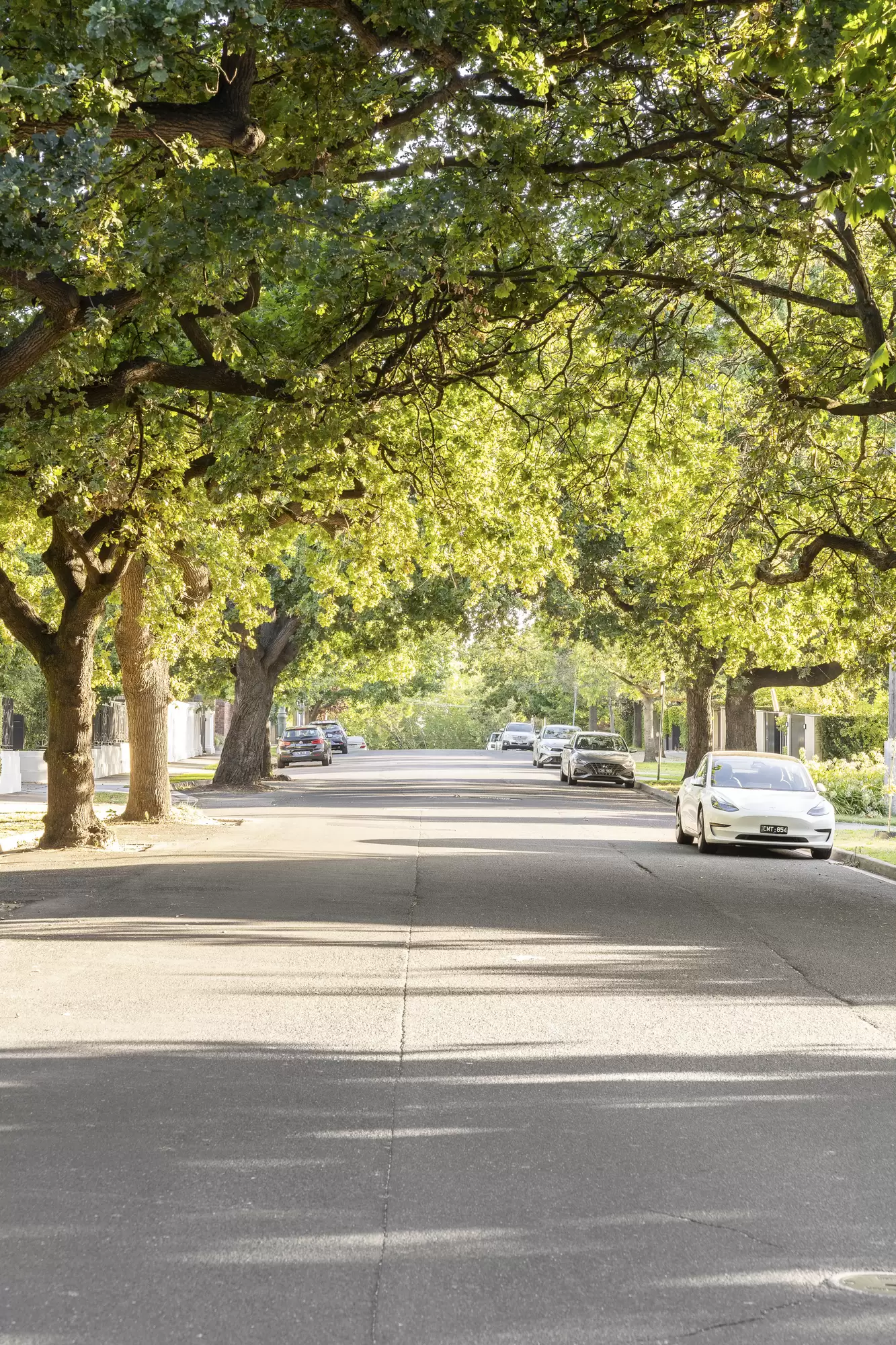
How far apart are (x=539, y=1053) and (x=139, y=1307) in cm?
389

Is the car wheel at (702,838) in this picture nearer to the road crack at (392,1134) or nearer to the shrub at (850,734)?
the road crack at (392,1134)

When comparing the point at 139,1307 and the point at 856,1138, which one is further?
the point at 856,1138

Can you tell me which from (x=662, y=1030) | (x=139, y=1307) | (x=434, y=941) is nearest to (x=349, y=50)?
(x=434, y=941)

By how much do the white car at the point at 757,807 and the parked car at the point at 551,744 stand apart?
132ft

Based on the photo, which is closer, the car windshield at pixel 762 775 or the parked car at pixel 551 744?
the car windshield at pixel 762 775

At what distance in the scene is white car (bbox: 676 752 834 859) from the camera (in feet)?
67.7

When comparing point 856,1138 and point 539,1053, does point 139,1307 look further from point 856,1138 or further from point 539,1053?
point 539,1053

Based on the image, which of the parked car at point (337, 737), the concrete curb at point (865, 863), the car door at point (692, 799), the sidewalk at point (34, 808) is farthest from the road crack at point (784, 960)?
the parked car at point (337, 737)

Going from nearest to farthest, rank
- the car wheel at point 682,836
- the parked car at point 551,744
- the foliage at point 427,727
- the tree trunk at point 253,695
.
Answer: the car wheel at point 682,836, the tree trunk at point 253,695, the parked car at point 551,744, the foliage at point 427,727

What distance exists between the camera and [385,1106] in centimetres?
675

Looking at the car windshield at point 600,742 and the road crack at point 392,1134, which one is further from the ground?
the car windshield at point 600,742

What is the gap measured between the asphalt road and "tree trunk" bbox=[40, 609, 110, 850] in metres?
5.66

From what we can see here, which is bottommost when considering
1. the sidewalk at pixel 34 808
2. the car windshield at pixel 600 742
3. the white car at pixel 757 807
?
the sidewalk at pixel 34 808

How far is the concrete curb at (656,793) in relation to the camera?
3769cm
